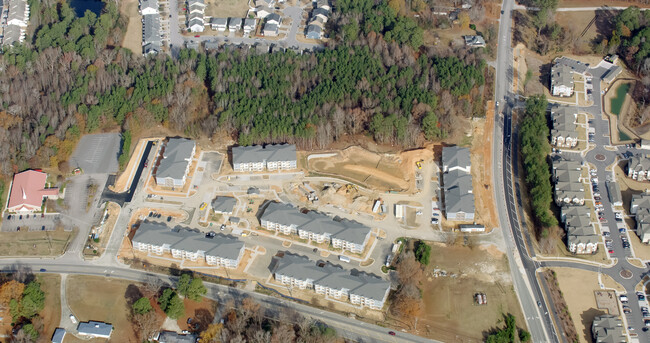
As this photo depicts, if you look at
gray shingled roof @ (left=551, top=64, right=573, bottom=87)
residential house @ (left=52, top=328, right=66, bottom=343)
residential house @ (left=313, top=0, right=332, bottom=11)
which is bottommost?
residential house @ (left=52, top=328, right=66, bottom=343)

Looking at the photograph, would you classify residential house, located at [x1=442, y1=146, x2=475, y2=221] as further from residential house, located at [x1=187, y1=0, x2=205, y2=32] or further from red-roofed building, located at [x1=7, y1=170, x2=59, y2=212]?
residential house, located at [x1=187, y1=0, x2=205, y2=32]

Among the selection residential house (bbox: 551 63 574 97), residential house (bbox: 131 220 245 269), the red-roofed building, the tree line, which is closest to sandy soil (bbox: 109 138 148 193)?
the red-roofed building

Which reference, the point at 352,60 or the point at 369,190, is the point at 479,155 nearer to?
the point at 369,190

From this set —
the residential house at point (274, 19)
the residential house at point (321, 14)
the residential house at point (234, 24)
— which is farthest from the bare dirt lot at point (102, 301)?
the residential house at point (321, 14)

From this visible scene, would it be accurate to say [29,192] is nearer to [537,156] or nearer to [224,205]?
[224,205]

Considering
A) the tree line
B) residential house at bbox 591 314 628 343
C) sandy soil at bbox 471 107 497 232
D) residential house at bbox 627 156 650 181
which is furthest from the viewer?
residential house at bbox 627 156 650 181

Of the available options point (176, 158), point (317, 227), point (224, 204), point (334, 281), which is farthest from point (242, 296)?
point (176, 158)
